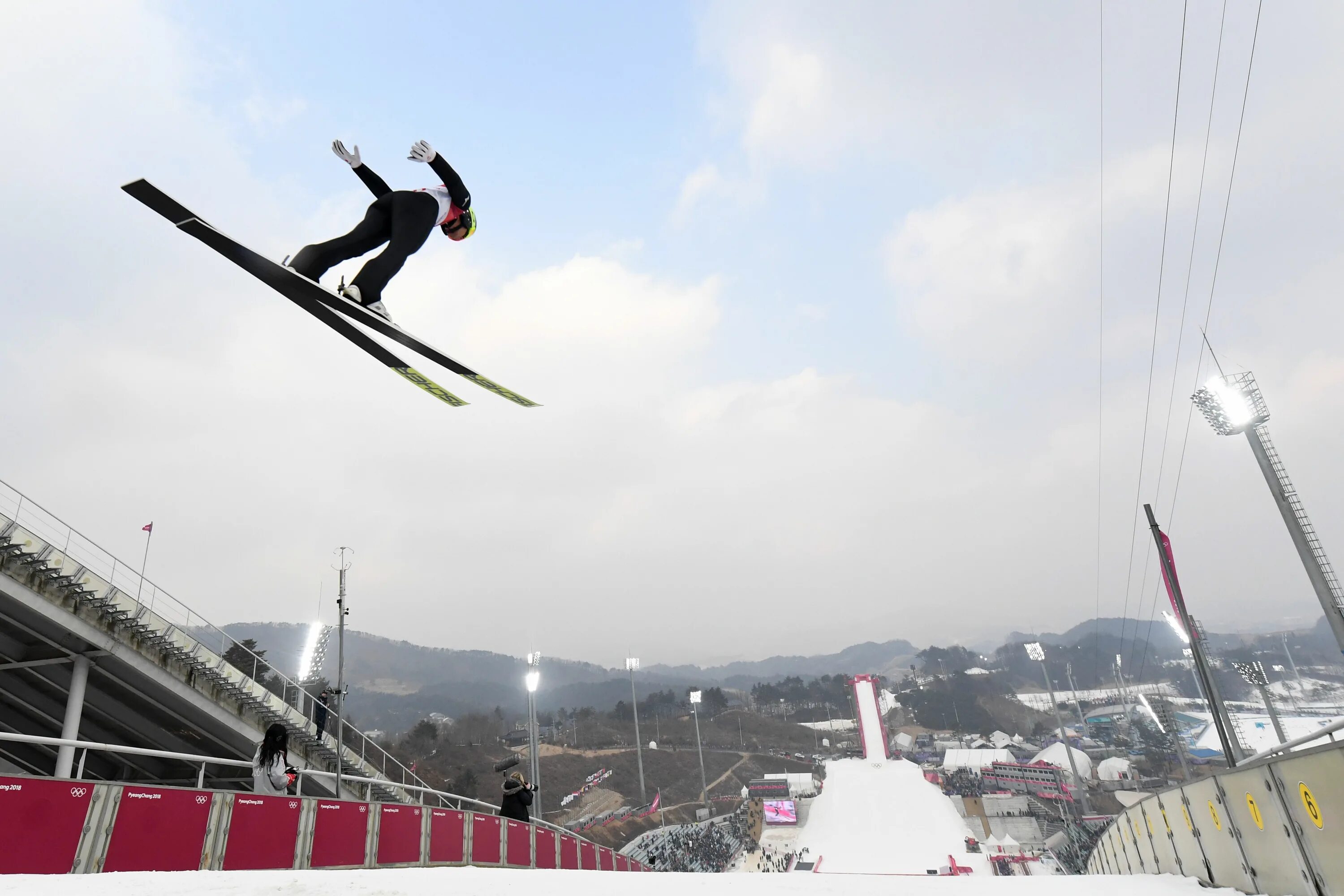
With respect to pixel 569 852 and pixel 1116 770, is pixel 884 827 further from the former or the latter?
pixel 569 852

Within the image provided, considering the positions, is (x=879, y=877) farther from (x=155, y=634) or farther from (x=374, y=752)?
(x=374, y=752)

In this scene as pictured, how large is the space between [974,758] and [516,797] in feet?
316

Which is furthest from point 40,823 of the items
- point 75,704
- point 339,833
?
point 75,704

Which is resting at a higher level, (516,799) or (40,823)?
(40,823)

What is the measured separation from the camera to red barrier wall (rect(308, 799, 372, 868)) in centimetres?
872

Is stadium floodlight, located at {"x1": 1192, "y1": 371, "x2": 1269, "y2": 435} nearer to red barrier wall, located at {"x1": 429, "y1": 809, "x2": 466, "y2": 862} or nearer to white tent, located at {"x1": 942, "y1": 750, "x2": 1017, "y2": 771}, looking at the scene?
red barrier wall, located at {"x1": 429, "y1": 809, "x2": 466, "y2": 862}

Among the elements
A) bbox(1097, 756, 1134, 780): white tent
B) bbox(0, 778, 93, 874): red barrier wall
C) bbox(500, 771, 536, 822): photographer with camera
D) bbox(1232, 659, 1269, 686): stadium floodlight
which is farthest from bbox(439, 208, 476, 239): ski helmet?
bbox(1097, 756, 1134, 780): white tent

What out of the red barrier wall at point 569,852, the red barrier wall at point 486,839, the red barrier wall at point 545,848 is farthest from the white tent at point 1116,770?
the red barrier wall at point 486,839

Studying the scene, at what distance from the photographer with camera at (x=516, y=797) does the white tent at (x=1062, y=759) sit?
289ft

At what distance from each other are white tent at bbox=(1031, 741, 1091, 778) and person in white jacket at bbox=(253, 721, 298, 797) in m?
93.0

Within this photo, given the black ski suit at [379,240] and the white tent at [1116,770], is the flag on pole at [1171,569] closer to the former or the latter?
the black ski suit at [379,240]

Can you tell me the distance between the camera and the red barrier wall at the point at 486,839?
11.8 m

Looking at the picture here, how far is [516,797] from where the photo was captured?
1166 cm

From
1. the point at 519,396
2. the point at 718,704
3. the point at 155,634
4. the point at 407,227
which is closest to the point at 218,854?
the point at 519,396
